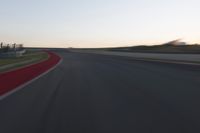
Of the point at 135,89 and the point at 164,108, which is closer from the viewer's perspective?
the point at 164,108

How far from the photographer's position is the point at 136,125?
764 centimetres

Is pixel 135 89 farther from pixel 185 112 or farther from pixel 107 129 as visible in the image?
pixel 107 129

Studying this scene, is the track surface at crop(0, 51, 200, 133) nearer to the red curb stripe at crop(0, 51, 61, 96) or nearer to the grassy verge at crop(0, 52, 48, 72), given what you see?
the red curb stripe at crop(0, 51, 61, 96)

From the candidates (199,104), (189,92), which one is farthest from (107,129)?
(189,92)

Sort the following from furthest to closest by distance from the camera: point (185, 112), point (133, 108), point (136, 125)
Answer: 1. point (133, 108)
2. point (185, 112)
3. point (136, 125)

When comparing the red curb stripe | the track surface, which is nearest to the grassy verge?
the red curb stripe

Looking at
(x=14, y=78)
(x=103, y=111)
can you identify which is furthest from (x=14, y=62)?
(x=103, y=111)

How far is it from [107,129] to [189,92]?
6.08 m

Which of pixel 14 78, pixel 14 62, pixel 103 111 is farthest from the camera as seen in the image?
pixel 14 62

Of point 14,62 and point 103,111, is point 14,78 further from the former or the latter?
point 14,62

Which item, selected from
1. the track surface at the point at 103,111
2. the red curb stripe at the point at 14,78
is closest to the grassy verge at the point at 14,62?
the red curb stripe at the point at 14,78

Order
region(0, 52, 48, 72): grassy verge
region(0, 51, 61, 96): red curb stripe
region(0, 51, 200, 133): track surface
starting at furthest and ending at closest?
1. region(0, 52, 48, 72): grassy verge
2. region(0, 51, 61, 96): red curb stripe
3. region(0, 51, 200, 133): track surface

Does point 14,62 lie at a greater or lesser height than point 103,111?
lesser

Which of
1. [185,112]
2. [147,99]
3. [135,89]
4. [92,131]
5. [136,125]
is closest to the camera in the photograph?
[92,131]
